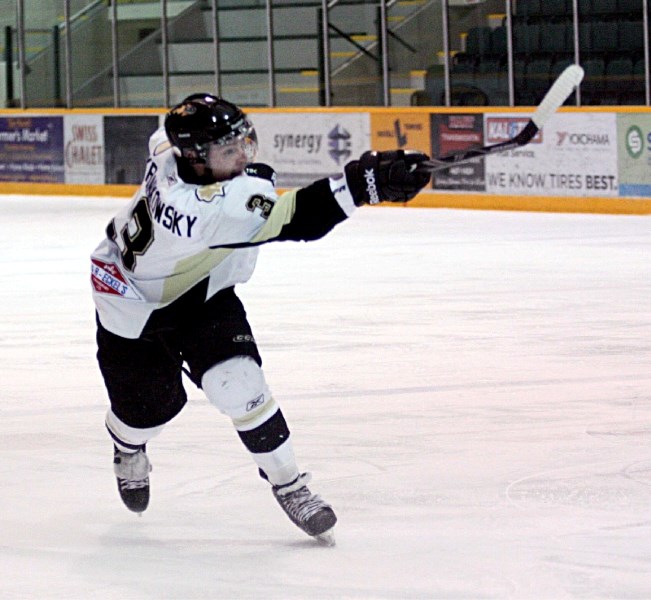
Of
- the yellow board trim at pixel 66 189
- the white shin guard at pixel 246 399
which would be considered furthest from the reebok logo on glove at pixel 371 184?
the yellow board trim at pixel 66 189

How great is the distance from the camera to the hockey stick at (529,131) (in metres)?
3.41

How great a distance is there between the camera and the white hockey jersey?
3.46 m

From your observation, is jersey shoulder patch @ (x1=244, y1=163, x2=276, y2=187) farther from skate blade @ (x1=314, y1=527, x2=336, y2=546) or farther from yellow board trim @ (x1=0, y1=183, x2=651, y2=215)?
yellow board trim @ (x1=0, y1=183, x2=651, y2=215)

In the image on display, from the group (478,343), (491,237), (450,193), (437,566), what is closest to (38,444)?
(437,566)

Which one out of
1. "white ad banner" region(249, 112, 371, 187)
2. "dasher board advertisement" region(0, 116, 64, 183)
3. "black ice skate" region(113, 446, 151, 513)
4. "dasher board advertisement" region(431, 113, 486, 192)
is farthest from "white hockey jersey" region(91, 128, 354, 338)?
"dasher board advertisement" region(0, 116, 64, 183)

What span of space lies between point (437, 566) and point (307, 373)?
2.79 m

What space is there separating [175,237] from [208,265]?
0.44 feet

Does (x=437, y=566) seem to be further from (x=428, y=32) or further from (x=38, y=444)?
(x=428, y=32)

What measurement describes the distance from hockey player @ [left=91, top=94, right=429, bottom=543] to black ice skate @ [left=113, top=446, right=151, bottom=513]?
3.4 inches

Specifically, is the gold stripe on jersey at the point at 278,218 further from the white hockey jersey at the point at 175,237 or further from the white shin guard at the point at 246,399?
the white shin guard at the point at 246,399

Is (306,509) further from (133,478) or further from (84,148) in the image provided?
(84,148)

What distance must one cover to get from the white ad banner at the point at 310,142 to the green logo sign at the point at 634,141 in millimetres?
3067

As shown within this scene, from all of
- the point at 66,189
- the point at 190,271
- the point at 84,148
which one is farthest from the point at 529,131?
the point at 66,189

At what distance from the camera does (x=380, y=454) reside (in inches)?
183
